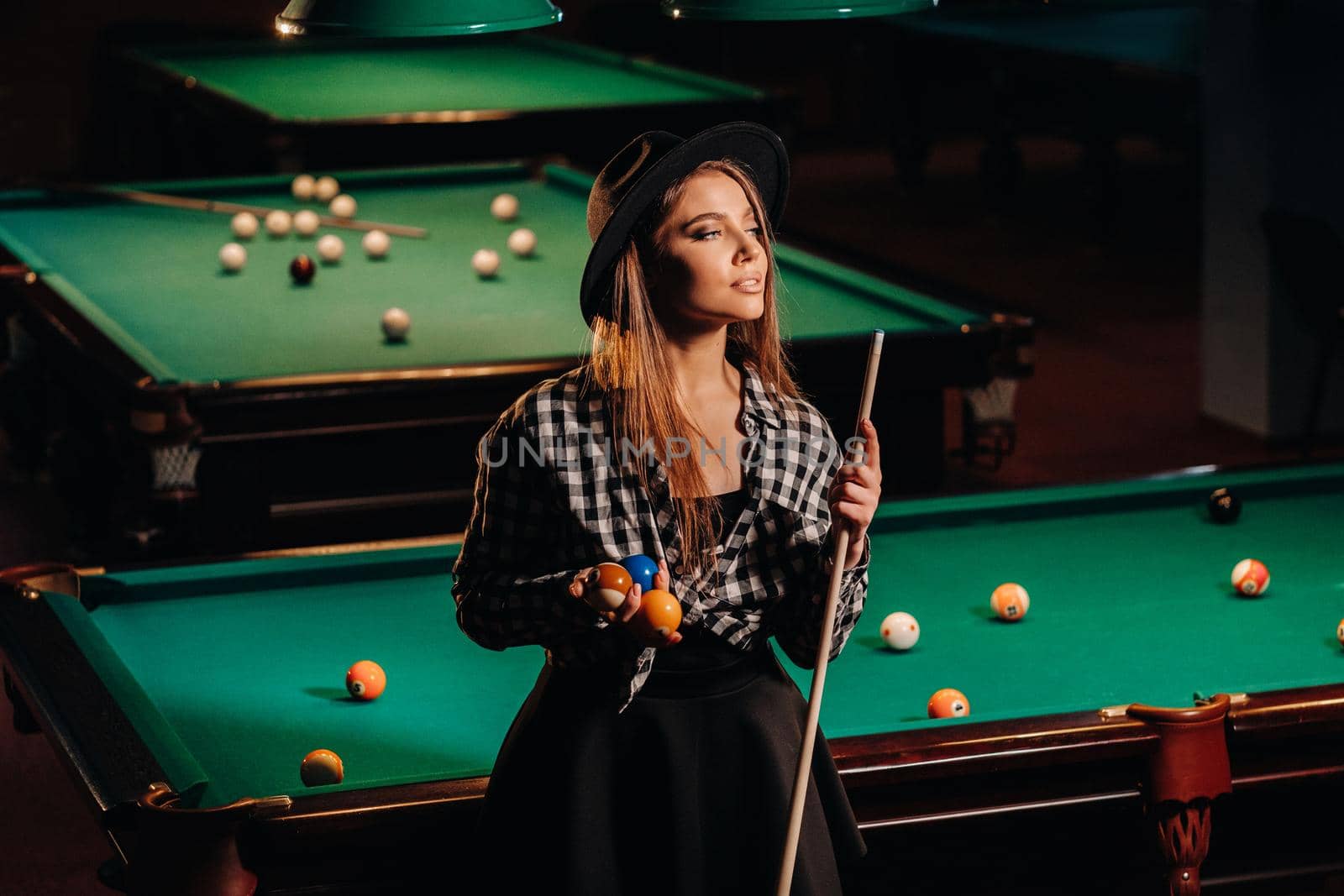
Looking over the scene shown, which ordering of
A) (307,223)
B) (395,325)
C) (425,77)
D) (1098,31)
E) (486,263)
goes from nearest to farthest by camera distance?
1. (395,325)
2. (486,263)
3. (307,223)
4. (425,77)
5. (1098,31)

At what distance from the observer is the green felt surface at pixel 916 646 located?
8.14ft

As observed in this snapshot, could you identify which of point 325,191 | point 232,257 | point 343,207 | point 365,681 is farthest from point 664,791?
point 325,191

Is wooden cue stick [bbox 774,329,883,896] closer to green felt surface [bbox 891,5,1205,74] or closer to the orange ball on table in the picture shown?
the orange ball on table

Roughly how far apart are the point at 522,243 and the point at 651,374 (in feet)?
10.6

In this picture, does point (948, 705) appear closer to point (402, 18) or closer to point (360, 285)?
point (402, 18)

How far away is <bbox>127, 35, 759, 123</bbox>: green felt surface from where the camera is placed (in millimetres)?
7062

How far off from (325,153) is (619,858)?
495 cm

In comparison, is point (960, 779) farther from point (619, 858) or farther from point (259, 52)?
point (259, 52)

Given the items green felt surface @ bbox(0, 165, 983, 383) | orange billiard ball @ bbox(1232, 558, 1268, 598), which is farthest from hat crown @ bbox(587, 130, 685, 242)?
green felt surface @ bbox(0, 165, 983, 383)

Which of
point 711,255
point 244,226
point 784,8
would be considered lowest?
point 244,226

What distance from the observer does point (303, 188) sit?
6.07 meters

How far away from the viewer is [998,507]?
3.36 meters

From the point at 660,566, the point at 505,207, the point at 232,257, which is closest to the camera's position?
the point at 660,566

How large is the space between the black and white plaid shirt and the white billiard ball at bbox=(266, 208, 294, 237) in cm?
377
